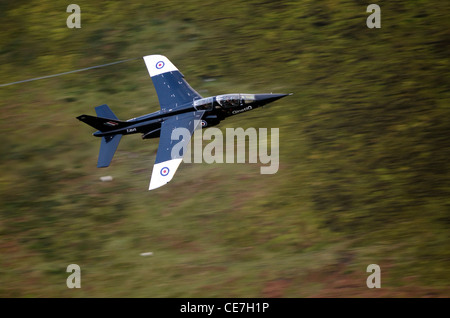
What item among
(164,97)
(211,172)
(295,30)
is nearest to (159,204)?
(211,172)

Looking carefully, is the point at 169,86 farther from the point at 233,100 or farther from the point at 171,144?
the point at 171,144

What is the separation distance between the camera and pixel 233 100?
29672mm

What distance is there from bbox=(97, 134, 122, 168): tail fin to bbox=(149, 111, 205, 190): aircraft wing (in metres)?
2.36

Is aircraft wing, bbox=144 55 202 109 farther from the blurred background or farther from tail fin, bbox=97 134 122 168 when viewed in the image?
the blurred background

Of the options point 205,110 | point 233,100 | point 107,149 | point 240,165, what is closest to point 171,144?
point 205,110

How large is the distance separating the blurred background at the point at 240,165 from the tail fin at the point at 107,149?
2557 mm

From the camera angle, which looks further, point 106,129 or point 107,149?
point 106,129

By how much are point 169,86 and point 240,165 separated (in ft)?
17.7

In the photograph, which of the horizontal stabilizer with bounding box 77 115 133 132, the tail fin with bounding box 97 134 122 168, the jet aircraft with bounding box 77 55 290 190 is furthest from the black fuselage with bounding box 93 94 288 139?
the tail fin with bounding box 97 134 122 168

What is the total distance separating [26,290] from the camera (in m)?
27.0

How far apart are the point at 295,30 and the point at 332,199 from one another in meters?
13.6

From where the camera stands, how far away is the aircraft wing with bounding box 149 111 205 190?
26.6 metres
